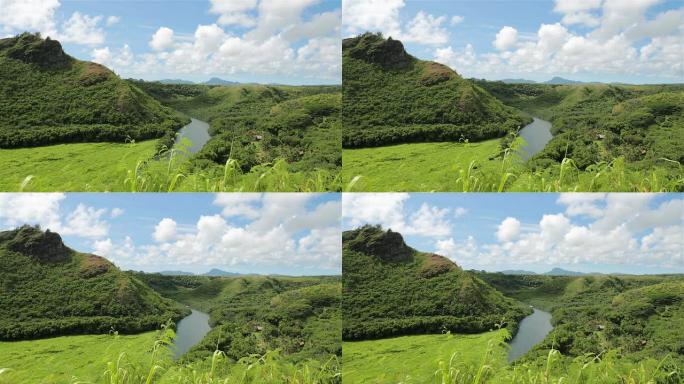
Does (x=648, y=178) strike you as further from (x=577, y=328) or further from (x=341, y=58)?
(x=341, y=58)

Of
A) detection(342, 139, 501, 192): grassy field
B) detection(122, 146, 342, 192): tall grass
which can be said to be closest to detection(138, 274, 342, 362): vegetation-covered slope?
detection(122, 146, 342, 192): tall grass

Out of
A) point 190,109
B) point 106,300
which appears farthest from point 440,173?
point 106,300

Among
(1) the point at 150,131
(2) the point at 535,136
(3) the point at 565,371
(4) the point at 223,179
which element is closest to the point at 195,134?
(1) the point at 150,131

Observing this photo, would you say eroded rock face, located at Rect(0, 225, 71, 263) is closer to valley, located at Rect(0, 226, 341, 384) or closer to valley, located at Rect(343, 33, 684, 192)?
valley, located at Rect(0, 226, 341, 384)

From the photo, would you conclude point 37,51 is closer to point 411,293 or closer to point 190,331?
point 190,331

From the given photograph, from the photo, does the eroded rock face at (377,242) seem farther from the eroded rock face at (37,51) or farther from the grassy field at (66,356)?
the eroded rock face at (37,51)

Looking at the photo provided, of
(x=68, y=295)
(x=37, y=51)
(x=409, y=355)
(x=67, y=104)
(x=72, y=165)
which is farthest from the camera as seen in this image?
(x=37, y=51)
